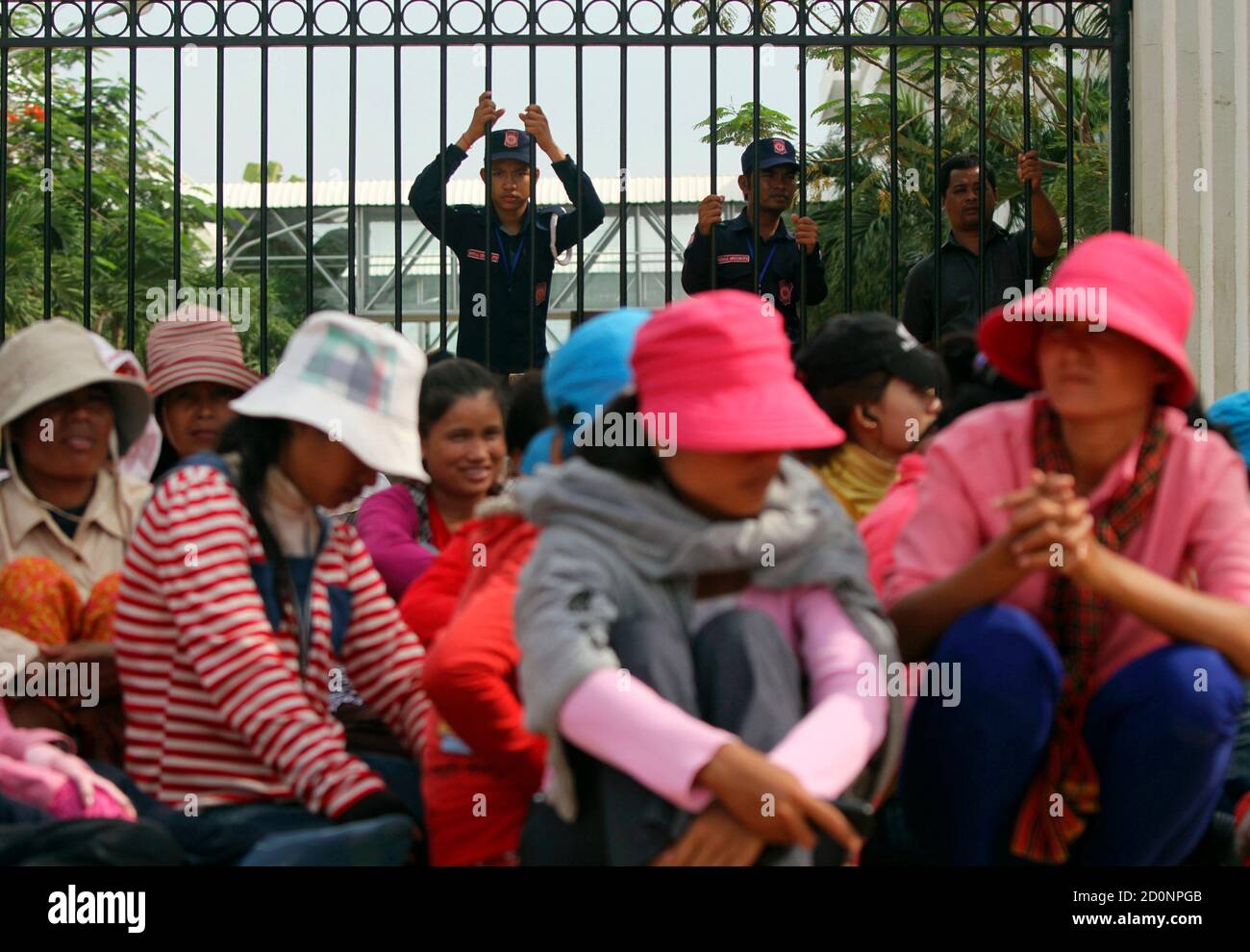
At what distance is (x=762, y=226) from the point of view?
21.1ft

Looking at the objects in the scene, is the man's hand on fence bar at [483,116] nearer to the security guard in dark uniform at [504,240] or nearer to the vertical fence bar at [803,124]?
the security guard in dark uniform at [504,240]

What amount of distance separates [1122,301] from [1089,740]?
2.37 ft

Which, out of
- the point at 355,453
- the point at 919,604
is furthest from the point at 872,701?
the point at 355,453

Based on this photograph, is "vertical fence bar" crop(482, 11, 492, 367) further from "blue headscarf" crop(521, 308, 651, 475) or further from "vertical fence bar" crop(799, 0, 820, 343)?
"blue headscarf" crop(521, 308, 651, 475)

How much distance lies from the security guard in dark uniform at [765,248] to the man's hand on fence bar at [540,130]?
0.60 meters

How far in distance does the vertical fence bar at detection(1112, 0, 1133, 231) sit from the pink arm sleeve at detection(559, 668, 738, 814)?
14.8ft

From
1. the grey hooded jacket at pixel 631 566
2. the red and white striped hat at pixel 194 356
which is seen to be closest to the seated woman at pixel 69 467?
the red and white striped hat at pixel 194 356

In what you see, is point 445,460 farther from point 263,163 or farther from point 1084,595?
point 263,163

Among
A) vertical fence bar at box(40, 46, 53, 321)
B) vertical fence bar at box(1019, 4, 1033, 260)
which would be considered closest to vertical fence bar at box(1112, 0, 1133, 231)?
vertical fence bar at box(1019, 4, 1033, 260)

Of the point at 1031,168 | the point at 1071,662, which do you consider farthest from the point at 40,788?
the point at 1031,168

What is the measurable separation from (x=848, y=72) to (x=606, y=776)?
14.8ft

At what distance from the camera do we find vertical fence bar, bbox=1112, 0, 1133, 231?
6297 mm

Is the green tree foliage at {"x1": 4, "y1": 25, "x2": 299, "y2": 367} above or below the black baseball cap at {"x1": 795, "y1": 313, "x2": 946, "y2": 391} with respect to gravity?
above
